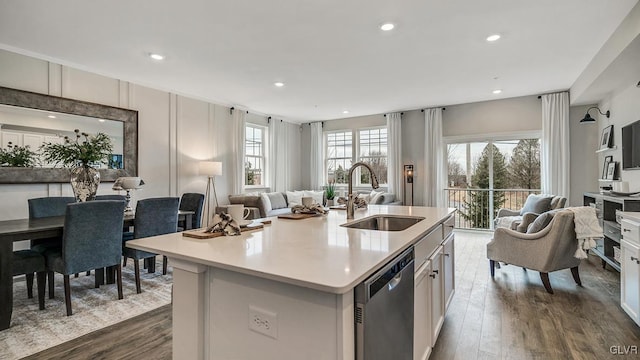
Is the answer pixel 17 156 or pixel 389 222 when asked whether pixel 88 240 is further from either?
pixel 389 222

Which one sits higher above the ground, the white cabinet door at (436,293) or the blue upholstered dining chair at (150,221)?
the blue upholstered dining chair at (150,221)

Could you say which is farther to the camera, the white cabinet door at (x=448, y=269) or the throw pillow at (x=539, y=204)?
the throw pillow at (x=539, y=204)

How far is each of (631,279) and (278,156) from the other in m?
6.26

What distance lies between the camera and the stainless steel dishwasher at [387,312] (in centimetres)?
101

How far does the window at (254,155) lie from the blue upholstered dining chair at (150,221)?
3.32 metres

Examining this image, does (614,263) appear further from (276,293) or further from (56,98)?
(56,98)

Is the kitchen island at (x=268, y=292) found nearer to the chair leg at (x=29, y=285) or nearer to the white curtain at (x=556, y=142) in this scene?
the chair leg at (x=29, y=285)

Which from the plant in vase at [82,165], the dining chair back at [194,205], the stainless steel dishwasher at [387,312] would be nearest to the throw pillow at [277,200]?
the dining chair back at [194,205]

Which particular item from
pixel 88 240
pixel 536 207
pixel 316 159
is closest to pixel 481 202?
pixel 536 207

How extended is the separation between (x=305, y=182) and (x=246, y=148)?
2005mm

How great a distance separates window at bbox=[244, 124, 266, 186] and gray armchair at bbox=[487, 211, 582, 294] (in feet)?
16.5

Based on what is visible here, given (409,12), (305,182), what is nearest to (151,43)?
(409,12)

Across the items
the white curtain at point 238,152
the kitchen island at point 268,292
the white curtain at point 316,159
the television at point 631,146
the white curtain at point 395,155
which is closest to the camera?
the kitchen island at point 268,292

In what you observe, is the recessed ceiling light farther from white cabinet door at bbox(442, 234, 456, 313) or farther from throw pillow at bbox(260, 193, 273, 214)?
throw pillow at bbox(260, 193, 273, 214)
